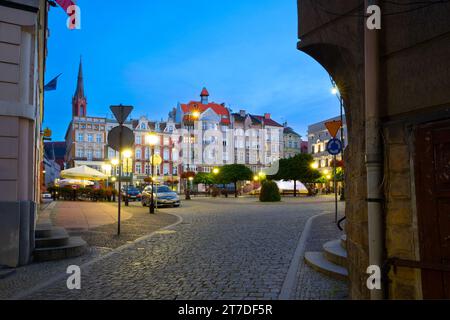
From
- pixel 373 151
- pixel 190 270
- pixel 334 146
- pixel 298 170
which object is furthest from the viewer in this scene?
pixel 298 170

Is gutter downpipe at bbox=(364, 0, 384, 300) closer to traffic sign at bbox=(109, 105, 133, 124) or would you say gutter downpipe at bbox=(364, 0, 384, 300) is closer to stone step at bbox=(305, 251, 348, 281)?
stone step at bbox=(305, 251, 348, 281)

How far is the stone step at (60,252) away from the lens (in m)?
7.47

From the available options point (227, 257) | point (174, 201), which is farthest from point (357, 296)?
point (174, 201)

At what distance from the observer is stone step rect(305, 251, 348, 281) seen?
6.04 metres

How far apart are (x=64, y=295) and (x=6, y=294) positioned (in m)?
0.77

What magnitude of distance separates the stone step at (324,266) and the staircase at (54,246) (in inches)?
179

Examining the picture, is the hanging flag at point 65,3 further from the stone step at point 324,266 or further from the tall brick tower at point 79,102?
the tall brick tower at point 79,102

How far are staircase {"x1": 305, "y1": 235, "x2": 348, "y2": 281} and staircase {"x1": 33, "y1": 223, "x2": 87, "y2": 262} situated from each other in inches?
179

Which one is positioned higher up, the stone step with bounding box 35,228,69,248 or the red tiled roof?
the red tiled roof

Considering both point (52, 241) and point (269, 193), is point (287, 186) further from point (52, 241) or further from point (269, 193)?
point (52, 241)

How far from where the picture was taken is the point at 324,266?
6.51 m

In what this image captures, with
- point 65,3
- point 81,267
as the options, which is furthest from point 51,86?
point 81,267

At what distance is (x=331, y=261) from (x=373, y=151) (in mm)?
3722

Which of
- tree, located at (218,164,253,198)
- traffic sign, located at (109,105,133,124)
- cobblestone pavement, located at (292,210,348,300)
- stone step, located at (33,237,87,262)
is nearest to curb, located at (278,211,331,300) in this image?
cobblestone pavement, located at (292,210,348,300)
